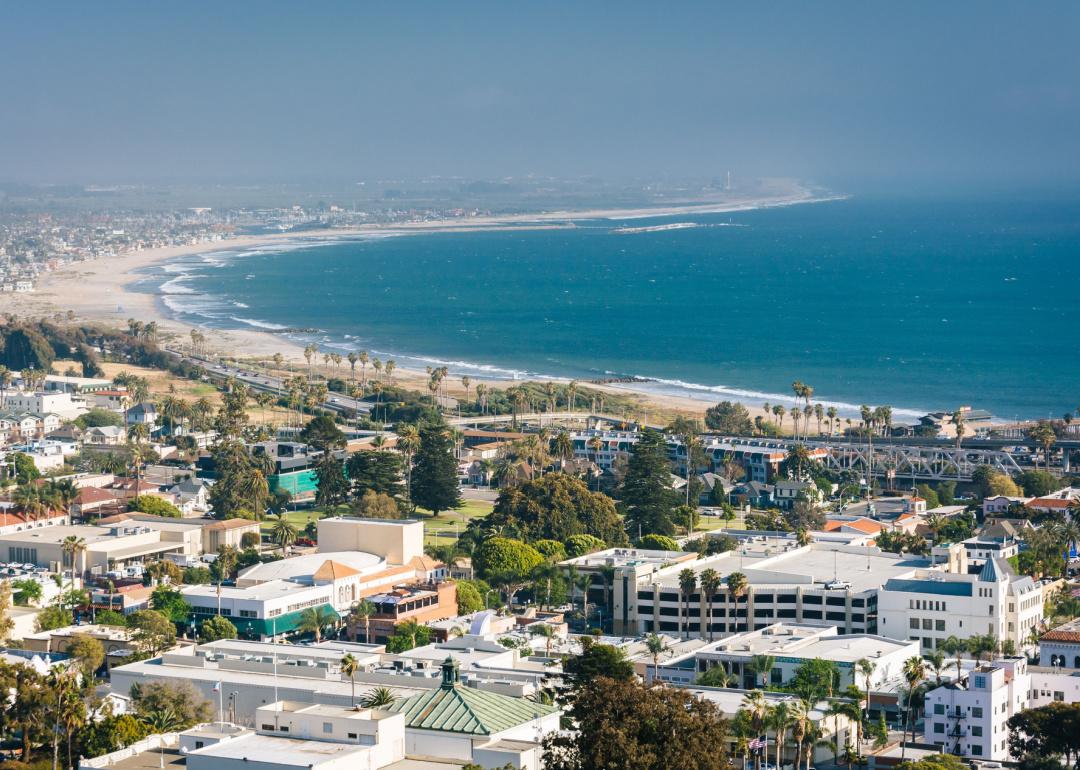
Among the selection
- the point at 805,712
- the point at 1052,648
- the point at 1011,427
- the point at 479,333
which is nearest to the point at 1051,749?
the point at 805,712

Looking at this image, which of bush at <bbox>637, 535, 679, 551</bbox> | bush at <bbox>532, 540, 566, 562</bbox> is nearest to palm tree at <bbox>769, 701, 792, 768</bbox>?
bush at <bbox>532, 540, 566, 562</bbox>

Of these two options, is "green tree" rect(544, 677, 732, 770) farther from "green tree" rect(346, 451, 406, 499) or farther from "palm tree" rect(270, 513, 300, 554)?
"green tree" rect(346, 451, 406, 499)

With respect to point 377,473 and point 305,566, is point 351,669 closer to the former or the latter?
point 305,566

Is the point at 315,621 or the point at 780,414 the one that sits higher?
the point at 315,621

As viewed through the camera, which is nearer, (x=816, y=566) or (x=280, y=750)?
(x=280, y=750)

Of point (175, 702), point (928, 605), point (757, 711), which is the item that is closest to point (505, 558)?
point (928, 605)

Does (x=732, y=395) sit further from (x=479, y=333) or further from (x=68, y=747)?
(x=68, y=747)

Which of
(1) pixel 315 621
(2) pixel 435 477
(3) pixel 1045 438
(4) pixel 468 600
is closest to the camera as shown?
(1) pixel 315 621

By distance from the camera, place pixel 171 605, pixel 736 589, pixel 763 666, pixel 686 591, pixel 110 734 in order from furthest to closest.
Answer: pixel 686 591 < pixel 736 589 < pixel 171 605 < pixel 763 666 < pixel 110 734

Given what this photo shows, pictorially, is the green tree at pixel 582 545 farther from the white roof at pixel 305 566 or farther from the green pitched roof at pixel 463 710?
the green pitched roof at pixel 463 710
